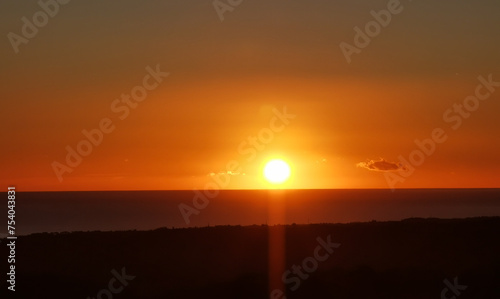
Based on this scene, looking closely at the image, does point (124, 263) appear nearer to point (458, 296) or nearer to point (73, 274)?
point (73, 274)

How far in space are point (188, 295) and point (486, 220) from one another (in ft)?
67.4

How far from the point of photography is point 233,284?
19328 millimetres

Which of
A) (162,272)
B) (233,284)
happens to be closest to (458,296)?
(233,284)
